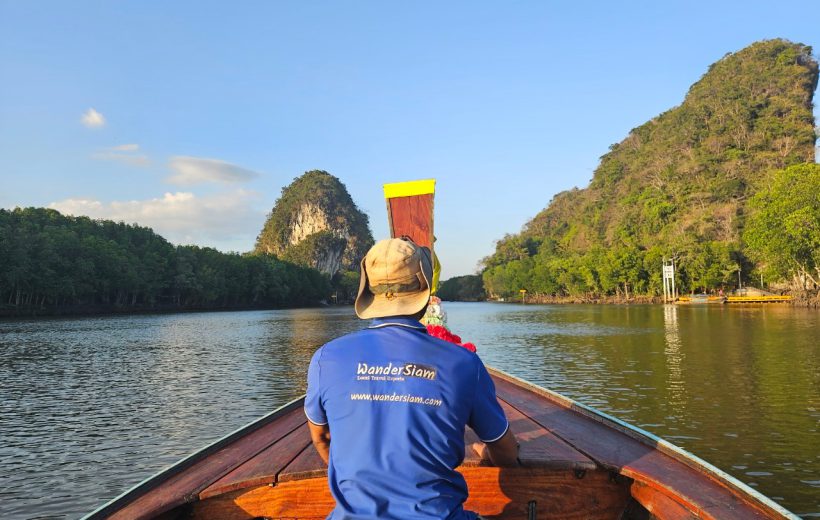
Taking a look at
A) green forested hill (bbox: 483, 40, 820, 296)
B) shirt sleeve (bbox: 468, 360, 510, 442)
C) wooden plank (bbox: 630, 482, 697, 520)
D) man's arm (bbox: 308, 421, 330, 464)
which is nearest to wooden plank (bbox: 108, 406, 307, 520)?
man's arm (bbox: 308, 421, 330, 464)

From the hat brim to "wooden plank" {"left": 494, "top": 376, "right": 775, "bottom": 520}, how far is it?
164 centimetres

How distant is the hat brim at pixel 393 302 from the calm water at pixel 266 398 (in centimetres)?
540

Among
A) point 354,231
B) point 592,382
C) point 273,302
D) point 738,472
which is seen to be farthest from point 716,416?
point 354,231

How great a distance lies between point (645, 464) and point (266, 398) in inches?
401

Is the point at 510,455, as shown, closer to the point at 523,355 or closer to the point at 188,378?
the point at 188,378

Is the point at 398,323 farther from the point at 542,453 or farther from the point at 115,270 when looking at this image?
the point at 115,270

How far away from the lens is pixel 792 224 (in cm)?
4012

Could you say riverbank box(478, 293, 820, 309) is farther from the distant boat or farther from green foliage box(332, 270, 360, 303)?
green foliage box(332, 270, 360, 303)

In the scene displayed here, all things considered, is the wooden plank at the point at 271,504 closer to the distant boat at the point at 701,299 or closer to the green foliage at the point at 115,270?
the green foliage at the point at 115,270

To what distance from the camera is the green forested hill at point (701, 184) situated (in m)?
63.5

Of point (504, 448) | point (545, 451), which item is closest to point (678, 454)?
point (545, 451)

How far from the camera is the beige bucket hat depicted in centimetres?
222

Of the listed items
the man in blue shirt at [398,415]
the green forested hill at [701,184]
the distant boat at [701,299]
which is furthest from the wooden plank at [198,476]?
the distant boat at [701,299]

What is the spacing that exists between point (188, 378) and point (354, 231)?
15455cm
